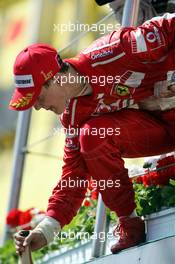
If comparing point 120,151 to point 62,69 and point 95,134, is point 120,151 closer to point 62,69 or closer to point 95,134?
point 95,134

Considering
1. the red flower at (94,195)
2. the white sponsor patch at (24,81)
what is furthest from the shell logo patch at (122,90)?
the red flower at (94,195)

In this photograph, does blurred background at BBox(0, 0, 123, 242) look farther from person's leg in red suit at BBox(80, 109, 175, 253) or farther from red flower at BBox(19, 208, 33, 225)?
person's leg in red suit at BBox(80, 109, 175, 253)

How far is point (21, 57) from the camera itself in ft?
16.4

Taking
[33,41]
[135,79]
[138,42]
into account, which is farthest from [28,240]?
[33,41]

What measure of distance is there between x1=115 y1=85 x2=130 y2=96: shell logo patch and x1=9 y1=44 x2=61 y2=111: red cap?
0.28m

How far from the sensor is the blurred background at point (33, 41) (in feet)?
32.4

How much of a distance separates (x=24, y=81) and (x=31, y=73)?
0.05 metres

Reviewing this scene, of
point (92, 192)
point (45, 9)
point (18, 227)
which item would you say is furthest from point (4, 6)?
point (92, 192)

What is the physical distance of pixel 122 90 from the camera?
16.5ft

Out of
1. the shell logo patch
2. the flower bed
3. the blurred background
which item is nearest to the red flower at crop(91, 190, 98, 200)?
the flower bed

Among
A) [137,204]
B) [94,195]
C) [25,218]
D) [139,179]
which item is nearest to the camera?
[137,204]

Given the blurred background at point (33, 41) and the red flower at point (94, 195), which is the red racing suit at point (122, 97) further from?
the blurred background at point (33, 41)

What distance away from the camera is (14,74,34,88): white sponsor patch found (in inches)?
194

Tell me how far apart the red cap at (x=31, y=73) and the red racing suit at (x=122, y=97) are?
0.13m
